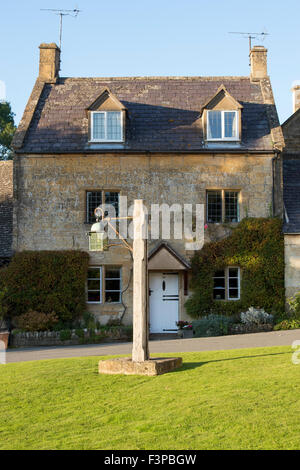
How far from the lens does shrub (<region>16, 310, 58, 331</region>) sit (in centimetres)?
2309

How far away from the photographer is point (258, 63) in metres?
28.4

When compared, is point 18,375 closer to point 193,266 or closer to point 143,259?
point 143,259

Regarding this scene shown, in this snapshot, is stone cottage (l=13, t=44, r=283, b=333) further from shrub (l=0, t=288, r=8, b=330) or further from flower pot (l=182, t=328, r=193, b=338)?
shrub (l=0, t=288, r=8, b=330)

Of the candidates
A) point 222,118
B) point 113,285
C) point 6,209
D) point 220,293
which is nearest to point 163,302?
point 113,285

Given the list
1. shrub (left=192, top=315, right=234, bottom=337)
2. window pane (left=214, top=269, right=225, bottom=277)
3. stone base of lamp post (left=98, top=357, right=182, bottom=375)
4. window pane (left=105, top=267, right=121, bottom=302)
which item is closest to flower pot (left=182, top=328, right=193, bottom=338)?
shrub (left=192, top=315, right=234, bottom=337)

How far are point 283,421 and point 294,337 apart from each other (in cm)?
1159

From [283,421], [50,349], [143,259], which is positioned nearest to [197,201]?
[50,349]

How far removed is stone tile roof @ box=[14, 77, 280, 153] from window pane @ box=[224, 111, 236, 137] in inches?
21.7

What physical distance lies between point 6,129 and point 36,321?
87.1ft

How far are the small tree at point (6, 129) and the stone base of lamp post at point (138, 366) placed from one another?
35494 mm

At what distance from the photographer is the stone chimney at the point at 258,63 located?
28.3m

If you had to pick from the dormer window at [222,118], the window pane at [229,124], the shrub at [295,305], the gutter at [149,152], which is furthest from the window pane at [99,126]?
the shrub at [295,305]

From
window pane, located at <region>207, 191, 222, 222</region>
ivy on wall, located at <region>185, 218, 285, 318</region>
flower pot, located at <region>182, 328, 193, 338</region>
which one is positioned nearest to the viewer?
flower pot, located at <region>182, 328, 193, 338</region>

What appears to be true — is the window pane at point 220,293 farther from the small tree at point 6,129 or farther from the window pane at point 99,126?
the small tree at point 6,129
